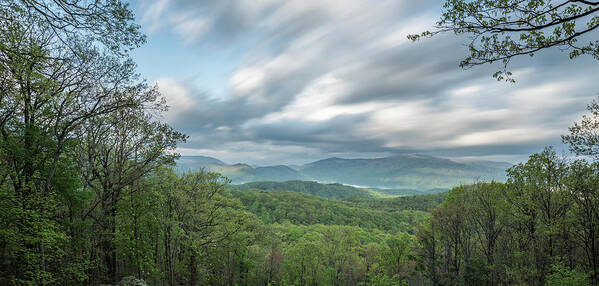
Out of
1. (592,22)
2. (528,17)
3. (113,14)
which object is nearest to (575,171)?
(592,22)

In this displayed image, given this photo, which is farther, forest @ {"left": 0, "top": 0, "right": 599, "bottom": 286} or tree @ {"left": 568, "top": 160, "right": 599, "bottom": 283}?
tree @ {"left": 568, "top": 160, "right": 599, "bottom": 283}

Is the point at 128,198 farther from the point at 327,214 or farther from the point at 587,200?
the point at 327,214

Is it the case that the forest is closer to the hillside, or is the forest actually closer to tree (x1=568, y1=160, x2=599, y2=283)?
tree (x1=568, y1=160, x2=599, y2=283)

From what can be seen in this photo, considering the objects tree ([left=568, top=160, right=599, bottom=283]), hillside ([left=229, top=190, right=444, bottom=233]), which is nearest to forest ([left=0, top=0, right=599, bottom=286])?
tree ([left=568, top=160, right=599, bottom=283])

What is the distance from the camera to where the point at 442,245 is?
36.7 meters

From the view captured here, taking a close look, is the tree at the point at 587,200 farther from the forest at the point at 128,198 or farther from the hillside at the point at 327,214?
the hillside at the point at 327,214

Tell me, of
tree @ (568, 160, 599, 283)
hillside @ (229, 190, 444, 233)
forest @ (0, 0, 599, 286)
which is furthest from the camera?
hillside @ (229, 190, 444, 233)

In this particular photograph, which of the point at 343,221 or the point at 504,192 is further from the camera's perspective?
the point at 343,221

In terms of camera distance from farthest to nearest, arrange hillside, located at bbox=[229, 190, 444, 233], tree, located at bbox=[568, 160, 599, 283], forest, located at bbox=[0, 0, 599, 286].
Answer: hillside, located at bbox=[229, 190, 444, 233]
tree, located at bbox=[568, 160, 599, 283]
forest, located at bbox=[0, 0, 599, 286]

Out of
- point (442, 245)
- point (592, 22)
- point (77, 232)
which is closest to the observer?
point (592, 22)

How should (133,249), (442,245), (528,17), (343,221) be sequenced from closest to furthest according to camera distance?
(528,17) → (133,249) → (442,245) → (343,221)

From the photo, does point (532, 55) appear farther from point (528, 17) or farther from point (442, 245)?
point (442, 245)

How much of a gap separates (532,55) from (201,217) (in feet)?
89.4

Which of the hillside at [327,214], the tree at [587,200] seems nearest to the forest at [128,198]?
the tree at [587,200]
